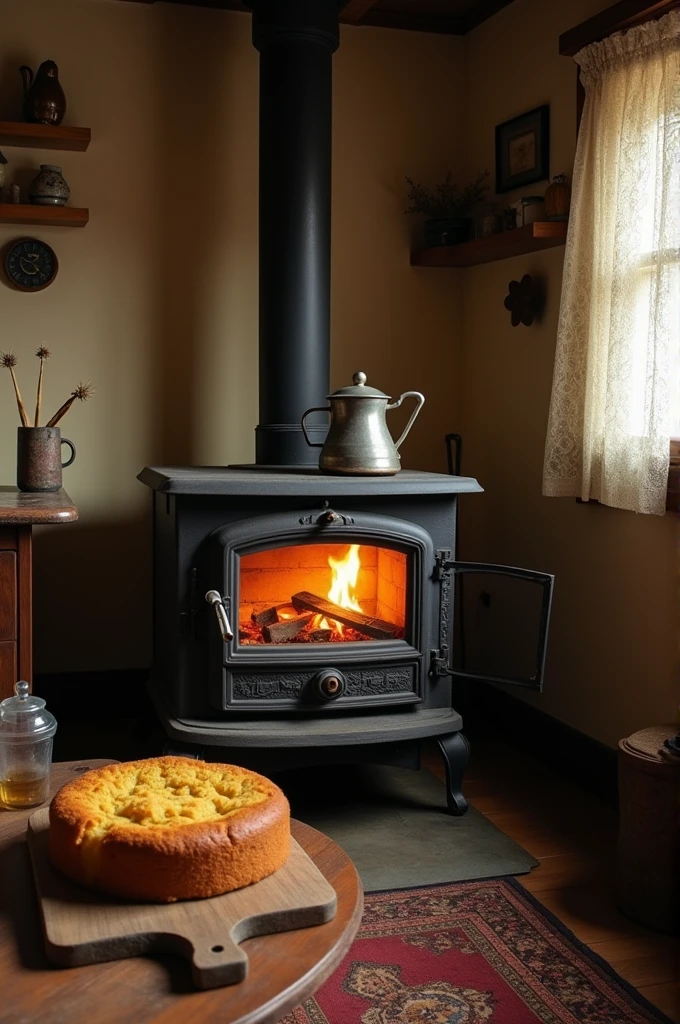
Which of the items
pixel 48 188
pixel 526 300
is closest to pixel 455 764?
pixel 526 300

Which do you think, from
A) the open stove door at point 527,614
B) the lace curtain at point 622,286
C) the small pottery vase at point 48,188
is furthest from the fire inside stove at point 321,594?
the small pottery vase at point 48,188

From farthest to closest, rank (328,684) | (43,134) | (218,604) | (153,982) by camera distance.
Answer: (43,134), (328,684), (218,604), (153,982)

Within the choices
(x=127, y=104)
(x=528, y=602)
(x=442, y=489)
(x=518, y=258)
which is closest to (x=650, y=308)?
(x=442, y=489)

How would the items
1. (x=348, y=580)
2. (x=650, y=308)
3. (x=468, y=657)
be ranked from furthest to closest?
(x=468, y=657) → (x=348, y=580) → (x=650, y=308)

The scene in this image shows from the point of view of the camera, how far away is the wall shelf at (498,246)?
118 inches

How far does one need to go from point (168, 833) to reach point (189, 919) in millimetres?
90

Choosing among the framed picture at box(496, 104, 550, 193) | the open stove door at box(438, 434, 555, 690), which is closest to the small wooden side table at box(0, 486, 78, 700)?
the open stove door at box(438, 434, 555, 690)

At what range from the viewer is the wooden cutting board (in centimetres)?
89

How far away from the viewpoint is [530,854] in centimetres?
257

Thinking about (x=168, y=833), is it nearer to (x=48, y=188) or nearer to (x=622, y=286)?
(x=622, y=286)

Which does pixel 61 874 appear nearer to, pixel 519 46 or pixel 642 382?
pixel 642 382

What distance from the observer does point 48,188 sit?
3.18 m

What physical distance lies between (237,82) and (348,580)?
1.77 metres

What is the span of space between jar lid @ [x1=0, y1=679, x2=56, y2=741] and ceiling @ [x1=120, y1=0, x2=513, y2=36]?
9.16ft
